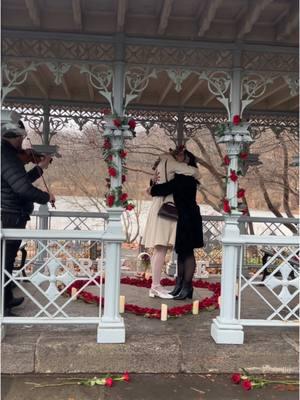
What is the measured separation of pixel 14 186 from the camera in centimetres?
433

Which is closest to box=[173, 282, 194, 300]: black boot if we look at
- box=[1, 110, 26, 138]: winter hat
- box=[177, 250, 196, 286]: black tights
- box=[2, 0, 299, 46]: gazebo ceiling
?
box=[177, 250, 196, 286]: black tights

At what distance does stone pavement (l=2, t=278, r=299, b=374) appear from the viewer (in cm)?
409

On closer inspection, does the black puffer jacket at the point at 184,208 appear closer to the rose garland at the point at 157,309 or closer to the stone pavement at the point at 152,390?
the rose garland at the point at 157,309

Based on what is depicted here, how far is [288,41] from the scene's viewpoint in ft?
15.4

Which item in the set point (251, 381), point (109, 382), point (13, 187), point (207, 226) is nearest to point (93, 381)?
point (109, 382)

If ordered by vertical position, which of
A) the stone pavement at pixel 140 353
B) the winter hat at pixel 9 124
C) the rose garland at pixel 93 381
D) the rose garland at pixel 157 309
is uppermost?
the winter hat at pixel 9 124

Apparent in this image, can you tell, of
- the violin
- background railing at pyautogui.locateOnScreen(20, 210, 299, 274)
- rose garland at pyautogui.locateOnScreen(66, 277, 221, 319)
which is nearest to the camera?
the violin

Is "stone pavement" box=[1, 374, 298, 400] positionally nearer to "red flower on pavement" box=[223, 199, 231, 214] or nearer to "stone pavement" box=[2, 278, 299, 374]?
"stone pavement" box=[2, 278, 299, 374]

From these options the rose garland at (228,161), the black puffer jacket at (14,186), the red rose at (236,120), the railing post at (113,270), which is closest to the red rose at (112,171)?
the railing post at (113,270)

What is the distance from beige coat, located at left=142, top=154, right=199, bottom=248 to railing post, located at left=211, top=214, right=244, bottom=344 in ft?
3.51

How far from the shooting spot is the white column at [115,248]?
4.30 meters

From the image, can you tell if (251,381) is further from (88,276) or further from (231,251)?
(88,276)

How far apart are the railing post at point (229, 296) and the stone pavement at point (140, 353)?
88mm

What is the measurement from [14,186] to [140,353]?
177 cm
